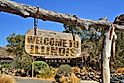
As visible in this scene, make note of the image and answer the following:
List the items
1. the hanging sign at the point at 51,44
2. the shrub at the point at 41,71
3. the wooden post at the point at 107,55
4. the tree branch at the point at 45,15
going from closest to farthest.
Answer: the tree branch at the point at 45,15
the hanging sign at the point at 51,44
the wooden post at the point at 107,55
the shrub at the point at 41,71

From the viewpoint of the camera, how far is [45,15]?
19.5 feet

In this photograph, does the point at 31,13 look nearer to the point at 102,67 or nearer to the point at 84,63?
the point at 102,67

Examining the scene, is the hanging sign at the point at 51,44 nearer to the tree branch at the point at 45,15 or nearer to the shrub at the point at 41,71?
the tree branch at the point at 45,15

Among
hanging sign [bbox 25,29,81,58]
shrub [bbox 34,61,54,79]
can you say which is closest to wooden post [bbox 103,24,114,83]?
hanging sign [bbox 25,29,81,58]

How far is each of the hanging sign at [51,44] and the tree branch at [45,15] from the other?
0.30 m

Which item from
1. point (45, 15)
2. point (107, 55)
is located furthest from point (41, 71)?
point (45, 15)

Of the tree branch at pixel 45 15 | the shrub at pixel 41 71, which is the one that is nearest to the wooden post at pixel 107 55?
the tree branch at pixel 45 15

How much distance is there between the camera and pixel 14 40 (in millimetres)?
35094

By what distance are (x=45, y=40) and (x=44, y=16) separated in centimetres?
47

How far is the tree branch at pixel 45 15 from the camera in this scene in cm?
526

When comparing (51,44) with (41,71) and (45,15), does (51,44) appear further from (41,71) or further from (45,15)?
(41,71)

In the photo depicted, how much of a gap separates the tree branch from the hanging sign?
0.99 ft

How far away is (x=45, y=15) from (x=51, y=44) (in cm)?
55

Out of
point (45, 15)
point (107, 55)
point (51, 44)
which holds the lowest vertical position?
point (107, 55)
